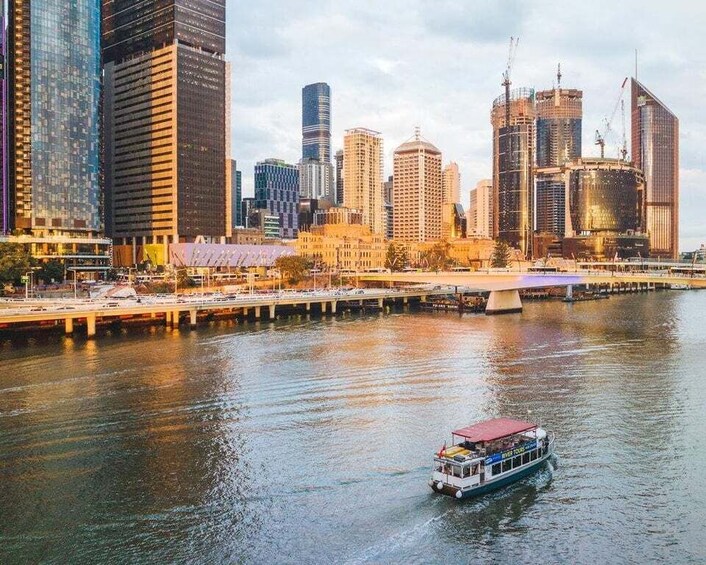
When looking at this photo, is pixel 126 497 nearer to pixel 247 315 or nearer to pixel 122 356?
pixel 122 356

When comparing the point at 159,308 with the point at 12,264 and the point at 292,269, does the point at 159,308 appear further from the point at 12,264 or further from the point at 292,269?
the point at 292,269

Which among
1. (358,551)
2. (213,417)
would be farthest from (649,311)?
(358,551)

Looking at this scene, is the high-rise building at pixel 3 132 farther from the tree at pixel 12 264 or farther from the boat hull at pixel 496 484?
the boat hull at pixel 496 484

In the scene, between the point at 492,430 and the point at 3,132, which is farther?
the point at 3,132

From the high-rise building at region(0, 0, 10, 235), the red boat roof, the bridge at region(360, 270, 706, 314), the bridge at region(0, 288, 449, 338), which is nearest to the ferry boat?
the red boat roof

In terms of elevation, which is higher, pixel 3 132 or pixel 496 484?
pixel 3 132

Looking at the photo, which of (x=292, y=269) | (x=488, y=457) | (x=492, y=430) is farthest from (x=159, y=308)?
(x=488, y=457)

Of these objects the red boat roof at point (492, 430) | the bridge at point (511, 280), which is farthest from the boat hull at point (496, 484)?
the bridge at point (511, 280)

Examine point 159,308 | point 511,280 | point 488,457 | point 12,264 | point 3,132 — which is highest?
point 3,132

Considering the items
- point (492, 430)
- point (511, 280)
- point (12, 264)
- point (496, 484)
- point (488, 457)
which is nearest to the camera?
point (488, 457)
